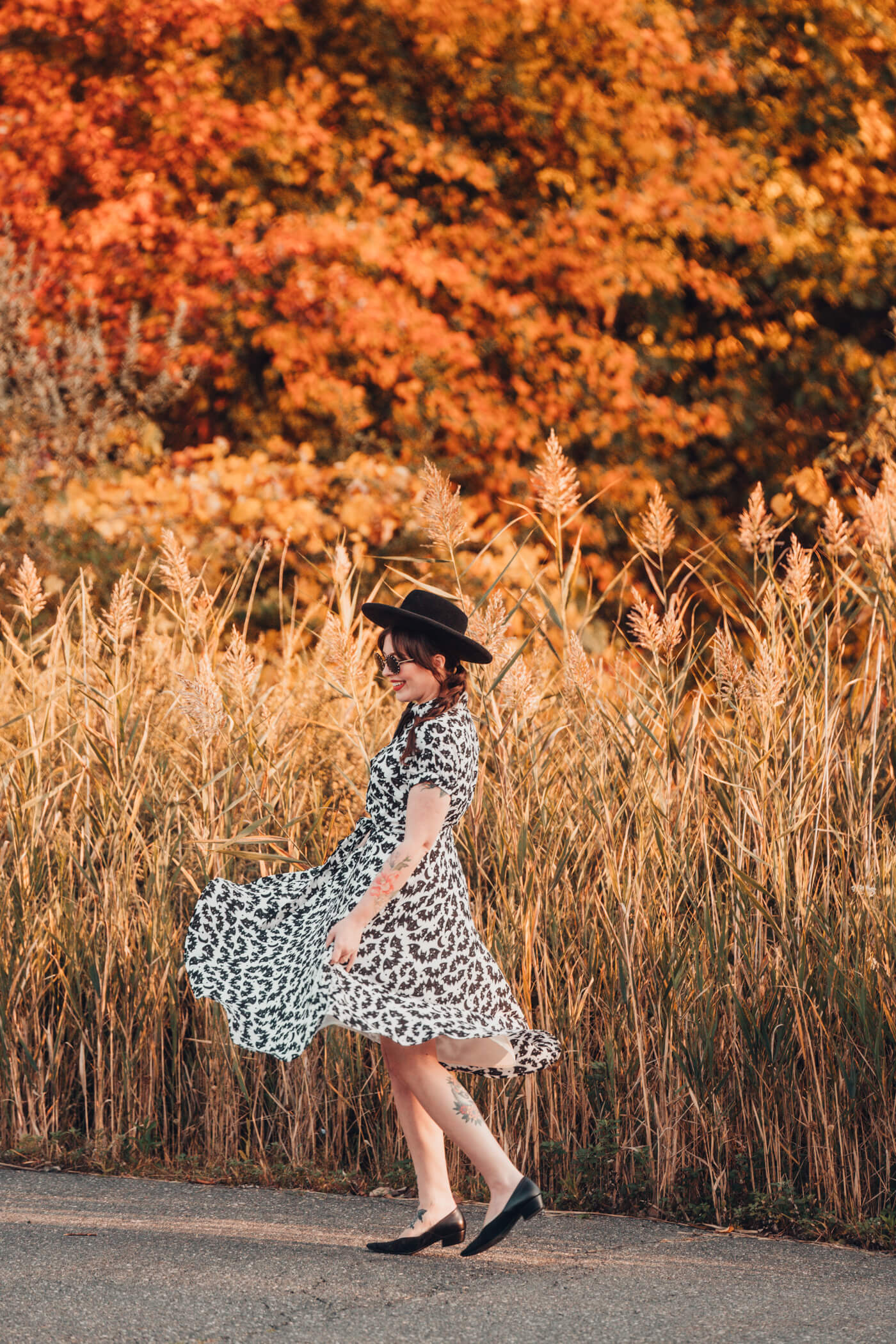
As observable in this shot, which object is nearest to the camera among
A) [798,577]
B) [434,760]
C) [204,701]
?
[434,760]

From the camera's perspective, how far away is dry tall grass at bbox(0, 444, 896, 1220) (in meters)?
3.61

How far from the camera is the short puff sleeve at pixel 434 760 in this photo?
320cm

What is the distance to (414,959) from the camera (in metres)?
3.26

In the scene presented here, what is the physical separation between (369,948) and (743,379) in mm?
→ 7053

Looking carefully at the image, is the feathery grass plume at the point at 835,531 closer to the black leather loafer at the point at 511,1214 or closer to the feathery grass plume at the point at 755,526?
the feathery grass plume at the point at 755,526

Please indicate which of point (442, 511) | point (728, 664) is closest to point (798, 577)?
point (728, 664)

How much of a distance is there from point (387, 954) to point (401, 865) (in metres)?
0.24

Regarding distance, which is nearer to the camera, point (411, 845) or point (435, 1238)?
point (411, 845)

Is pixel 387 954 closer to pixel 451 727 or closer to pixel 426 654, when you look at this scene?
pixel 451 727

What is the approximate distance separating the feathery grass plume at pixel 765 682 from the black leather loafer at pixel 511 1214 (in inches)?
53.7

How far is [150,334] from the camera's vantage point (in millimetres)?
9570

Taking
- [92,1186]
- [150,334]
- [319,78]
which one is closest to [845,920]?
[92,1186]

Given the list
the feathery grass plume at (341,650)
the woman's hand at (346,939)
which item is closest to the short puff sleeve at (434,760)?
the woman's hand at (346,939)

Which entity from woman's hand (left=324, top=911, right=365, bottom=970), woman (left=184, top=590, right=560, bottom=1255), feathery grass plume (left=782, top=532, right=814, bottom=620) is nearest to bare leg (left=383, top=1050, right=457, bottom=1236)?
woman (left=184, top=590, right=560, bottom=1255)
